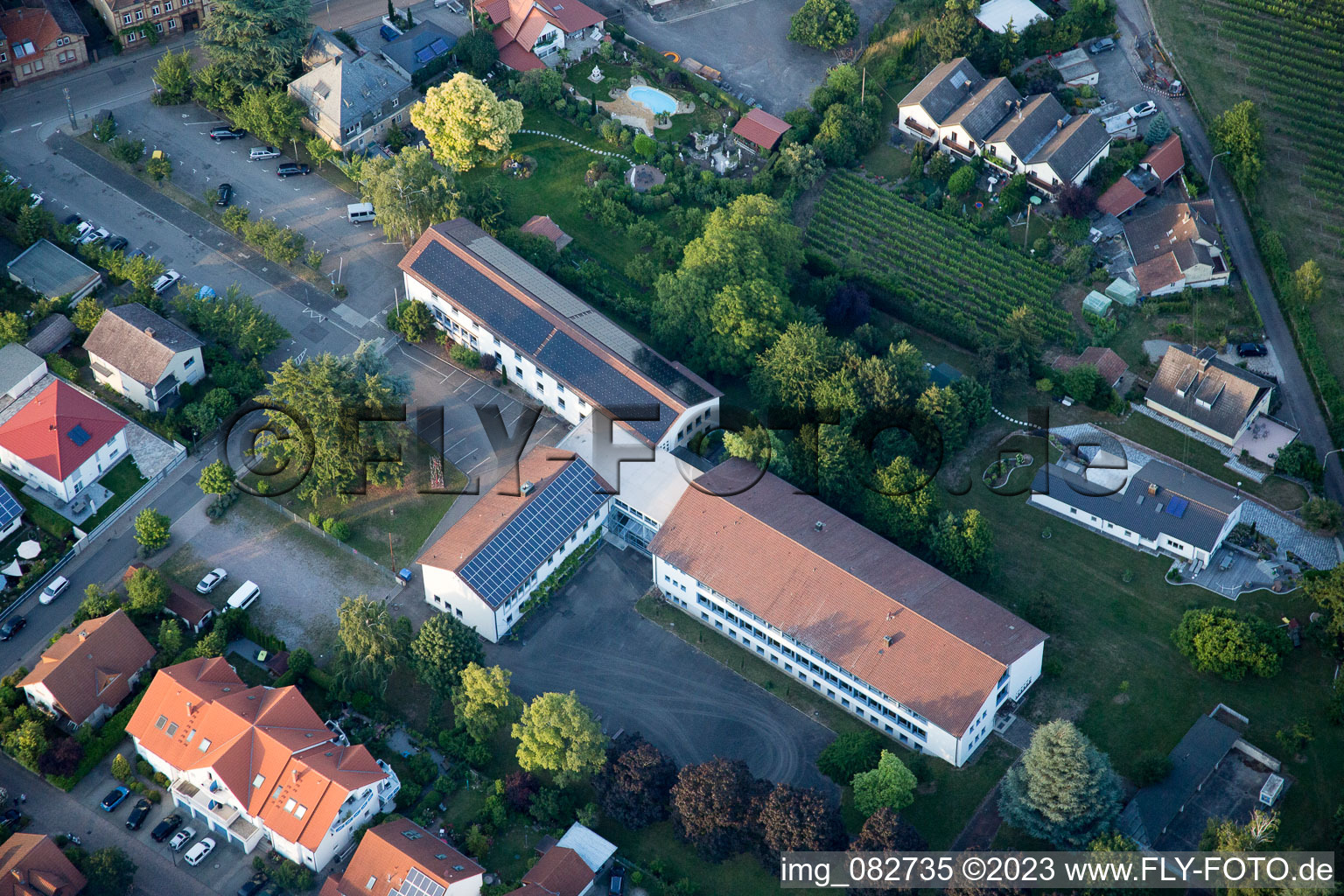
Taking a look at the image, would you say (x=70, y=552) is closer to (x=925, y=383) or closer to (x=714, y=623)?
(x=714, y=623)

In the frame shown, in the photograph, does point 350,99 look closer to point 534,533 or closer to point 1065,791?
point 534,533

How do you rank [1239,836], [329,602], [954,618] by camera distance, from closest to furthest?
[1239,836] < [954,618] < [329,602]

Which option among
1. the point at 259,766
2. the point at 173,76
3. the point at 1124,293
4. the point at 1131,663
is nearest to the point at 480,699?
the point at 259,766

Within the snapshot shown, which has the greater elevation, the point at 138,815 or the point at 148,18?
the point at 148,18

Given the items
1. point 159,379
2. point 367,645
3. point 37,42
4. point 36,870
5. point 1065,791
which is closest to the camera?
point 36,870

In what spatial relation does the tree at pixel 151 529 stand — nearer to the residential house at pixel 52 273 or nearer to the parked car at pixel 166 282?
the parked car at pixel 166 282

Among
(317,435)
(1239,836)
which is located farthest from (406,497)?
(1239,836)

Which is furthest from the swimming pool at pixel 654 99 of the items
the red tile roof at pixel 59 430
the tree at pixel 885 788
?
the tree at pixel 885 788

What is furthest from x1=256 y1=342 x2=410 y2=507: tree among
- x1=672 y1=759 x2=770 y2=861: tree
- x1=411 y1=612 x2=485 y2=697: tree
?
x1=672 y1=759 x2=770 y2=861: tree
